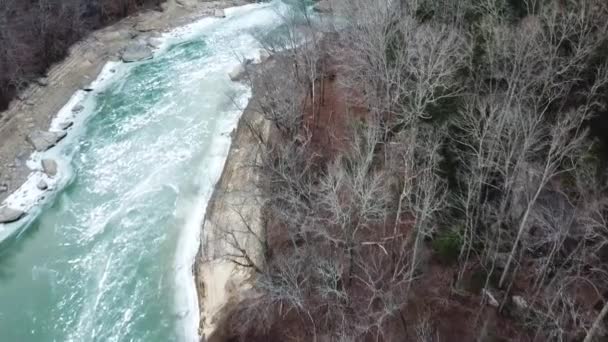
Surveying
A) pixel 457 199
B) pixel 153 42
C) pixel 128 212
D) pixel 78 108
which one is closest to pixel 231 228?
pixel 128 212

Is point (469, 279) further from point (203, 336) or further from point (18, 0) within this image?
Result: point (18, 0)

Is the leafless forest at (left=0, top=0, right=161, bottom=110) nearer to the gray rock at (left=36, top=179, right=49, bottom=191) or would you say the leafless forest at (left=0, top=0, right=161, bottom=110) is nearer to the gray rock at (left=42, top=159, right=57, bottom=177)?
the gray rock at (left=42, top=159, right=57, bottom=177)

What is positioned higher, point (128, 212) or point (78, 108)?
point (78, 108)

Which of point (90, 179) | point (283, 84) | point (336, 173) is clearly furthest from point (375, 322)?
point (90, 179)

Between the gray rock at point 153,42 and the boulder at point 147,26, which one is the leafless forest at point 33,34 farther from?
the gray rock at point 153,42

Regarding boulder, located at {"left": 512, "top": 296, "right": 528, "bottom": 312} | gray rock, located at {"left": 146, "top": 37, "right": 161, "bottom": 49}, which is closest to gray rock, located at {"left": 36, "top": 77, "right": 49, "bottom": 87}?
gray rock, located at {"left": 146, "top": 37, "right": 161, "bottom": 49}

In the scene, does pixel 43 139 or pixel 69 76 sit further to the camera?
pixel 69 76

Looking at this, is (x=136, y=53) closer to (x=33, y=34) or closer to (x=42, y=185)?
(x=33, y=34)
